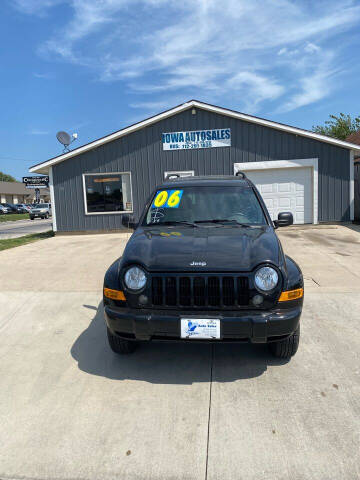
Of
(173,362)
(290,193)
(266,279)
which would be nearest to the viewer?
(266,279)

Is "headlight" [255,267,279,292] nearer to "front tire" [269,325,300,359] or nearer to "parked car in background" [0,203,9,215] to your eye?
"front tire" [269,325,300,359]

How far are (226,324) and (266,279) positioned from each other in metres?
0.49

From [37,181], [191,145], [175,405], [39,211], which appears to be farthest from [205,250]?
[39,211]

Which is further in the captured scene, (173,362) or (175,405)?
(173,362)

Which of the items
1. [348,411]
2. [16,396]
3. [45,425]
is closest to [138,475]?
[45,425]

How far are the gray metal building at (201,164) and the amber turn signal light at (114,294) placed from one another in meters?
10.9

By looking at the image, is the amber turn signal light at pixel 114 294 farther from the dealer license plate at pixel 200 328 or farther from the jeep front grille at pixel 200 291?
the dealer license plate at pixel 200 328

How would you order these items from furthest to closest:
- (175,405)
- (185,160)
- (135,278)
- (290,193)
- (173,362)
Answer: (185,160), (290,193), (173,362), (135,278), (175,405)

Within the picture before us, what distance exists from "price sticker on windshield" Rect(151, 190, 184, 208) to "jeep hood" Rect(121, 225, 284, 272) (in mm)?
728

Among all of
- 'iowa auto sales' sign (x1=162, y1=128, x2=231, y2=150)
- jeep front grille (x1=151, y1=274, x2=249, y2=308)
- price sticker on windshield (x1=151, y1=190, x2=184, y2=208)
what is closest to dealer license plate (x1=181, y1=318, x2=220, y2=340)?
jeep front grille (x1=151, y1=274, x2=249, y2=308)

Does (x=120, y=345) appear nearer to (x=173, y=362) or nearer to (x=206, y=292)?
(x=173, y=362)

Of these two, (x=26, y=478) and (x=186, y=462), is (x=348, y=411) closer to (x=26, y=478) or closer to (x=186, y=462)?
(x=186, y=462)

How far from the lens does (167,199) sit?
423 centimetres

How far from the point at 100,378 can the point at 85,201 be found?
1167cm
